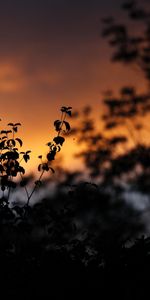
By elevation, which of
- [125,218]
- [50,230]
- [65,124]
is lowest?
[50,230]

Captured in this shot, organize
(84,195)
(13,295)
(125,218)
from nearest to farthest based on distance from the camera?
(13,295) → (84,195) → (125,218)

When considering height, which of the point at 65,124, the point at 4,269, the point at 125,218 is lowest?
the point at 4,269

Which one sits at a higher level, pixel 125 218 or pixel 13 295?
pixel 125 218

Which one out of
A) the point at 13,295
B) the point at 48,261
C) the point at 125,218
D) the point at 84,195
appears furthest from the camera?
the point at 125,218

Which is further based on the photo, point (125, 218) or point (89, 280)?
point (125, 218)

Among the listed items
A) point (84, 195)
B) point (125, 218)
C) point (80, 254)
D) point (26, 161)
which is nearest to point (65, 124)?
point (26, 161)

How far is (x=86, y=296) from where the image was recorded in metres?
8.30

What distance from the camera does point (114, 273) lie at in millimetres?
8562

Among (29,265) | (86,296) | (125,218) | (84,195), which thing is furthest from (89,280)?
(125,218)

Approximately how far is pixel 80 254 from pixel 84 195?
1276mm

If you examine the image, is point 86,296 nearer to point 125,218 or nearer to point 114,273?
point 114,273

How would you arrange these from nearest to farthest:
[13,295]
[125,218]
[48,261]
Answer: [13,295]
[48,261]
[125,218]

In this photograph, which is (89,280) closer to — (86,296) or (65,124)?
(86,296)

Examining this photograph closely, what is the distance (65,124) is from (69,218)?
5.40 feet
